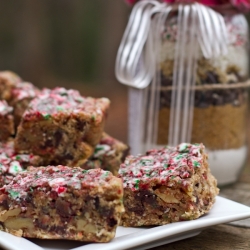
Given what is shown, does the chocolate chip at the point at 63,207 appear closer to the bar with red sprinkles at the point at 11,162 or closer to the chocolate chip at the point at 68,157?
the bar with red sprinkles at the point at 11,162

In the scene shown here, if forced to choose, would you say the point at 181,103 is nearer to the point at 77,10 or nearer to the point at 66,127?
the point at 66,127

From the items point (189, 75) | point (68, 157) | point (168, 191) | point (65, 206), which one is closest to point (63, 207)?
point (65, 206)

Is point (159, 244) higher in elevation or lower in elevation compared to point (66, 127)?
lower

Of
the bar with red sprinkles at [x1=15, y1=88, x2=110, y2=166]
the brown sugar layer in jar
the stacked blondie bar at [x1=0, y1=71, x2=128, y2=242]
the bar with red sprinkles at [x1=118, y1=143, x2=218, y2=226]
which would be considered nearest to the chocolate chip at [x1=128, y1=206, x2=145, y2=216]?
the bar with red sprinkles at [x1=118, y1=143, x2=218, y2=226]

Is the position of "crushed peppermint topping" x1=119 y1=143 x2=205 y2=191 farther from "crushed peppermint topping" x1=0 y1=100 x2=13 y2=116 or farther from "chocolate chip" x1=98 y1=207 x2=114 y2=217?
"crushed peppermint topping" x1=0 y1=100 x2=13 y2=116

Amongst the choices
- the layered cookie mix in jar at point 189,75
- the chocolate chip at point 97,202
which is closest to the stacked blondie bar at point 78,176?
the chocolate chip at point 97,202

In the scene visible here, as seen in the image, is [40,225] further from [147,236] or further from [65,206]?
[147,236]

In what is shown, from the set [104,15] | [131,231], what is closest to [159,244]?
[131,231]
